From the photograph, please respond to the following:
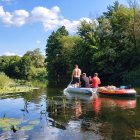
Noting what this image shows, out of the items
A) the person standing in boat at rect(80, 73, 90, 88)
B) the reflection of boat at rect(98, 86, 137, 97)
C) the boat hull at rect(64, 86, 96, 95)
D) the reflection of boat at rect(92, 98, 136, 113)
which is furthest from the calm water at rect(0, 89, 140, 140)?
the person standing in boat at rect(80, 73, 90, 88)

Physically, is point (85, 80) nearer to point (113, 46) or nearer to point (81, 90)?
point (81, 90)

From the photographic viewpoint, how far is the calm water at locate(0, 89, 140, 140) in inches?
529

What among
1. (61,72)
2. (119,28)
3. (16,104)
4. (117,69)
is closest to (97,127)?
(16,104)

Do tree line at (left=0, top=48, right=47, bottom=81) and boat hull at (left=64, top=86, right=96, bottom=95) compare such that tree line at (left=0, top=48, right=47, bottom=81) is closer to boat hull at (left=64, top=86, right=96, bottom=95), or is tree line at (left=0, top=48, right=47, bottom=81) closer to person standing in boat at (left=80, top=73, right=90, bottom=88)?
boat hull at (left=64, top=86, right=96, bottom=95)

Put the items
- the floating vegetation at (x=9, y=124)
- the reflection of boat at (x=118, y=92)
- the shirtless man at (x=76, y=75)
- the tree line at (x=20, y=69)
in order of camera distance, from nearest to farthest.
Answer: the floating vegetation at (x=9, y=124), the reflection of boat at (x=118, y=92), the shirtless man at (x=76, y=75), the tree line at (x=20, y=69)

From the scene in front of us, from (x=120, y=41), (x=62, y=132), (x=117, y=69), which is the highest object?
(x=120, y=41)

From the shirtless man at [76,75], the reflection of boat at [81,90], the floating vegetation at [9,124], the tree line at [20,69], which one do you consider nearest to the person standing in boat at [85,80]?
the reflection of boat at [81,90]

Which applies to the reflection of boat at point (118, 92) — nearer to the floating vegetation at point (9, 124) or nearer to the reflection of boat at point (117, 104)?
the reflection of boat at point (117, 104)

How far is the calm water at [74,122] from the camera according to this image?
1343 cm

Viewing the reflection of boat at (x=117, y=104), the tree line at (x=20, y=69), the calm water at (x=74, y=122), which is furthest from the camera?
the tree line at (x=20, y=69)

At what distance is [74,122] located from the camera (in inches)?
634

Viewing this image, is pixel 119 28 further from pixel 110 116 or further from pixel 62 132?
pixel 62 132

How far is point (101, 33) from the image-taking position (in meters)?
51.1

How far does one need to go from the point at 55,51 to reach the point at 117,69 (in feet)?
101
